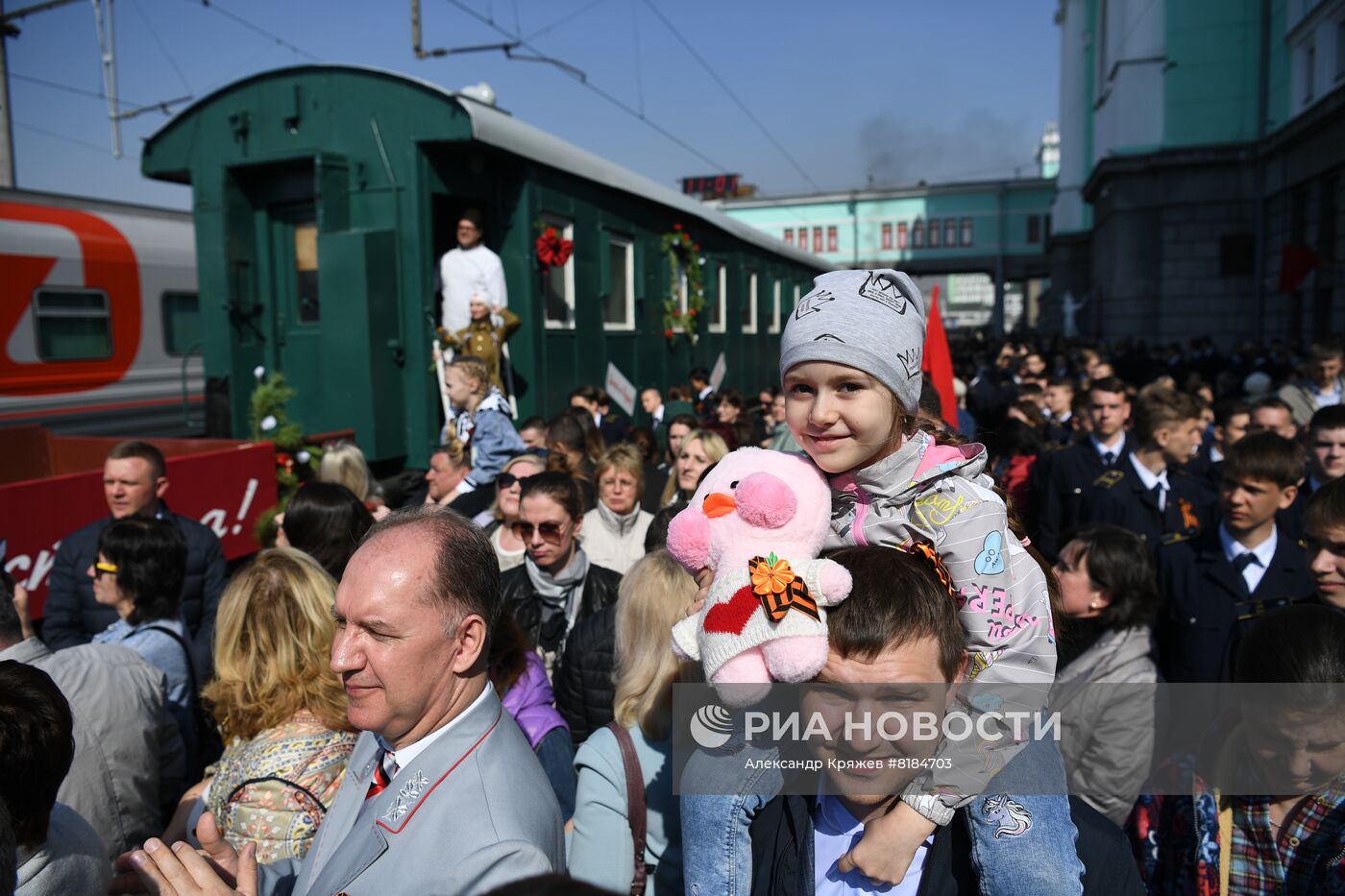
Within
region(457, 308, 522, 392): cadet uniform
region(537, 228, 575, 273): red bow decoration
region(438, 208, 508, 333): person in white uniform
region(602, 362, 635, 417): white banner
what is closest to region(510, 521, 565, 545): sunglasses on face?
region(457, 308, 522, 392): cadet uniform

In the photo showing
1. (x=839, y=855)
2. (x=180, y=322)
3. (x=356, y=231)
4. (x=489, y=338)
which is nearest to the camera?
(x=839, y=855)

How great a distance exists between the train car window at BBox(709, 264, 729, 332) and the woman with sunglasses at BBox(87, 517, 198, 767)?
12.1 metres

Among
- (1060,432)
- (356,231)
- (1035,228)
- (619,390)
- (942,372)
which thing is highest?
(1035,228)

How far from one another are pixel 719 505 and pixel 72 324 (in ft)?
40.7

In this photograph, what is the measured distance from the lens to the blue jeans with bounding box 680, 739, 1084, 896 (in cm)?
179

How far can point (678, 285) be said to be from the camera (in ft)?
44.4

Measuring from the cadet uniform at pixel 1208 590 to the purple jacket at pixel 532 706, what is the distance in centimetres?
280

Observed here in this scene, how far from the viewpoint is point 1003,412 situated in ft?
38.5

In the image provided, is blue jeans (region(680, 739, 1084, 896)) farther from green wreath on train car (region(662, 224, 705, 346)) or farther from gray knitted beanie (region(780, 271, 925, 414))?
green wreath on train car (region(662, 224, 705, 346))

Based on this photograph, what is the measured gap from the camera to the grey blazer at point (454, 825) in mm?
1858

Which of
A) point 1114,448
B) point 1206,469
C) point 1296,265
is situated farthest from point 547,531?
point 1296,265

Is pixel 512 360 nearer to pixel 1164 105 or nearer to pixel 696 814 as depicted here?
pixel 696 814

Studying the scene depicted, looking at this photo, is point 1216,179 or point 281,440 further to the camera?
point 1216,179

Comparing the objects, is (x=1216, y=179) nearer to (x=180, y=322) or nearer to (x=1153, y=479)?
(x=1153, y=479)
